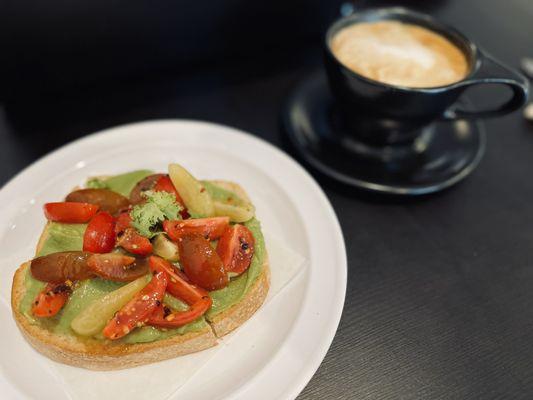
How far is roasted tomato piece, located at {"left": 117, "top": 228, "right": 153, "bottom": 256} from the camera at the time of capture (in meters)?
1.75

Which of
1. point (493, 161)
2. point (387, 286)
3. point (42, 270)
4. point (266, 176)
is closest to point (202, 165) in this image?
point (266, 176)

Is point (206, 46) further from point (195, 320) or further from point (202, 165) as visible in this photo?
point (195, 320)

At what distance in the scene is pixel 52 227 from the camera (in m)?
1.88

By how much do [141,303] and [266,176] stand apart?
0.99 m

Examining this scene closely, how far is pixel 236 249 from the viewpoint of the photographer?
1818 millimetres

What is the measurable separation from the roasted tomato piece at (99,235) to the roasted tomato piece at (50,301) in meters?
0.19

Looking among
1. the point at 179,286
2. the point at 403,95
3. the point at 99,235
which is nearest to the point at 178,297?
the point at 179,286

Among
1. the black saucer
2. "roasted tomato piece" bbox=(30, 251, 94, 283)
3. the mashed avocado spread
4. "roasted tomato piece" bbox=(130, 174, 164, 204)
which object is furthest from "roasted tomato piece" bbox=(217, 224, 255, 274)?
the black saucer

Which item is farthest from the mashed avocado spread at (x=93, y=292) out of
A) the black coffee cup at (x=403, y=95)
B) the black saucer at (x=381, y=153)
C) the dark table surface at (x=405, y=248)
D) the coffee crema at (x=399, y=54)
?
the coffee crema at (x=399, y=54)

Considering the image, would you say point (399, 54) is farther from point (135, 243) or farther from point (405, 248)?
point (135, 243)

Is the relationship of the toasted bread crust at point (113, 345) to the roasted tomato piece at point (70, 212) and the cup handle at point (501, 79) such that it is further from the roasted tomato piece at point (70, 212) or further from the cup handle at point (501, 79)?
the cup handle at point (501, 79)

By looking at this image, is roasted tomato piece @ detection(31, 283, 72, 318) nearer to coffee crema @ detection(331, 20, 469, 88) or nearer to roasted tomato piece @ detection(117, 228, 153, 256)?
roasted tomato piece @ detection(117, 228, 153, 256)

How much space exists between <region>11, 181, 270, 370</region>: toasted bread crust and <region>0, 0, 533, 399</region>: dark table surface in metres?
0.44

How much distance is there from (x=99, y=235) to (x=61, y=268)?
20cm
